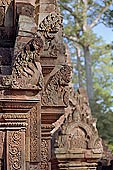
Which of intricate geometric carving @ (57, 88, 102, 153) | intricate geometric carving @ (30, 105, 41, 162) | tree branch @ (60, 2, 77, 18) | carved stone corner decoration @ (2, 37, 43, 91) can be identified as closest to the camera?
carved stone corner decoration @ (2, 37, 43, 91)

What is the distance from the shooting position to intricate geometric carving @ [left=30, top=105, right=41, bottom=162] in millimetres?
3891

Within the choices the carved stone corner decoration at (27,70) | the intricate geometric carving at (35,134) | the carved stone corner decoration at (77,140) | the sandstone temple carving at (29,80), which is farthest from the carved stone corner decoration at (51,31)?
the carved stone corner decoration at (77,140)

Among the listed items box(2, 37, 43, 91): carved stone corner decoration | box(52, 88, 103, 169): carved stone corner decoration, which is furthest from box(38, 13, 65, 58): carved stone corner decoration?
box(52, 88, 103, 169): carved stone corner decoration

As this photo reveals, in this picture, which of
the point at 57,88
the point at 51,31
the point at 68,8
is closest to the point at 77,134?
the point at 57,88

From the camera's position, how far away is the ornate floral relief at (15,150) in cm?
372

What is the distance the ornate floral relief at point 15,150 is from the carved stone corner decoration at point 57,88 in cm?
70

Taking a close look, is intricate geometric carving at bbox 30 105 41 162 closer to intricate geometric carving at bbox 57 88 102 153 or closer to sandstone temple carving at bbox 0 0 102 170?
sandstone temple carving at bbox 0 0 102 170

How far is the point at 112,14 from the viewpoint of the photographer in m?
16.5

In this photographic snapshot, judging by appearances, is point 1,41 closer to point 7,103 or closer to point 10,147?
point 7,103

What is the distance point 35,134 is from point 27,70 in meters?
0.57

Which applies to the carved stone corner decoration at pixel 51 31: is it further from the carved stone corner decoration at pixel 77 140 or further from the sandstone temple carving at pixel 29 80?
the carved stone corner decoration at pixel 77 140

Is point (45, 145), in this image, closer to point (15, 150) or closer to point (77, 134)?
point (15, 150)

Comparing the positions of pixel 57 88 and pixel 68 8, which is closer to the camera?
pixel 57 88

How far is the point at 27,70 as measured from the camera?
3.77m
